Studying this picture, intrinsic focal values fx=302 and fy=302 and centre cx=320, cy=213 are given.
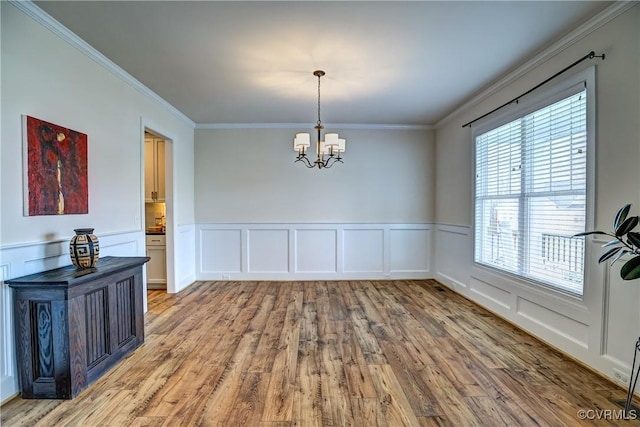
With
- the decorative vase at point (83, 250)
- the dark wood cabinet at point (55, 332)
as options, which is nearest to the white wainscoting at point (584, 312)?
the dark wood cabinet at point (55, 332)

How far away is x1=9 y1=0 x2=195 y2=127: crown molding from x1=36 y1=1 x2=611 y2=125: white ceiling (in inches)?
2.5

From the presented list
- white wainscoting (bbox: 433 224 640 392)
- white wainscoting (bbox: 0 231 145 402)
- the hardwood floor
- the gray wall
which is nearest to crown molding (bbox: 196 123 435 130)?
the gray wall

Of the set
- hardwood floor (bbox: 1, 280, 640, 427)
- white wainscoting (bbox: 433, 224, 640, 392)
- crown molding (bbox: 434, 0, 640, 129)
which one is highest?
crown molding (bbox: 434, 0, 640, 129)

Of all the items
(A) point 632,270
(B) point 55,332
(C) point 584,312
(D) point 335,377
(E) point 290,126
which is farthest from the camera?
(E) point 290,126

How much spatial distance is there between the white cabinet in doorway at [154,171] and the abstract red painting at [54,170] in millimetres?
2169

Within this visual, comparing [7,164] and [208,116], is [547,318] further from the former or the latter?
[208,116]

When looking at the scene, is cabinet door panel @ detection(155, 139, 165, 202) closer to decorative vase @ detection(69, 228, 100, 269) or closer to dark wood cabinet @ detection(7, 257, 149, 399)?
decorative vase @ detection(69, 228, 100, 269)

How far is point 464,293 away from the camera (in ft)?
14.8

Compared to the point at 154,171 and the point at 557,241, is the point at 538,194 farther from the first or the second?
the point at 154,171

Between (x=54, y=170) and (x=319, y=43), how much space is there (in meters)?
2.48

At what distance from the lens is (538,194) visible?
3074 millimetres

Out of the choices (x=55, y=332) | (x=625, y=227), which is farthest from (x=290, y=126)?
(x=625, y=227)

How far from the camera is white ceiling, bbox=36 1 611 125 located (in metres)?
2.29

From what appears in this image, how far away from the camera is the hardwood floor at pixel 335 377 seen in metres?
1.92
